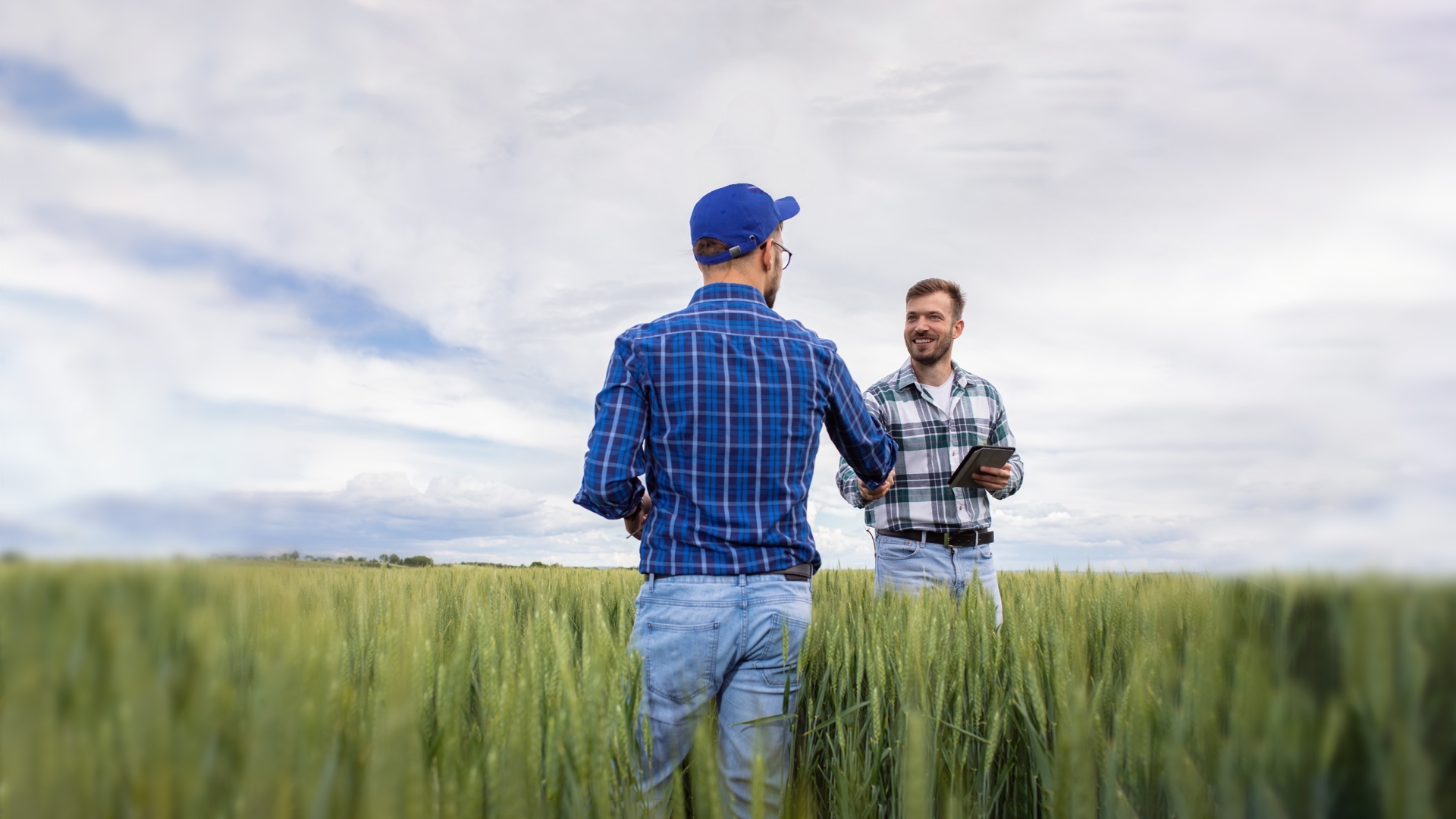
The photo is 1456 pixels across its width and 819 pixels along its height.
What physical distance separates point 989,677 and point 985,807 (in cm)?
55

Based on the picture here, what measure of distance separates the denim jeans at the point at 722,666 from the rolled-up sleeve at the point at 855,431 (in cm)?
55

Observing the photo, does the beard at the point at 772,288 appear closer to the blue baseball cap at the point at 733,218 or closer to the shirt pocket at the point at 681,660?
the blue baseball cap at the point at 733,218

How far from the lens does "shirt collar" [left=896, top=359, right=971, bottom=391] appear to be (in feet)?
13.7

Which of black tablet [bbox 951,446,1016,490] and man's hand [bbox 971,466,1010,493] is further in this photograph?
man's hand [bbox 971,466,1010,493]

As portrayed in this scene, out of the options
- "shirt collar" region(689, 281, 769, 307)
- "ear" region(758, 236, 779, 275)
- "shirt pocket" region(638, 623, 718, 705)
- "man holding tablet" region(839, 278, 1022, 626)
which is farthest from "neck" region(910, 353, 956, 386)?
"shirt pocket" region(638, 623, 718, 705)

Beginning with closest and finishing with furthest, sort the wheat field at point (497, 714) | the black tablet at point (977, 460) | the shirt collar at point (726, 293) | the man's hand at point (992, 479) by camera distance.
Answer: the wheat field at point (497, 714) → the shirt collar at point (726, 293) → the black tablet at point (977, 460) → the man's hand at point (992, 479)

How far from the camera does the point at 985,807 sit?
6.25 feet

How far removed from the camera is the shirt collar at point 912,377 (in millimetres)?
4184

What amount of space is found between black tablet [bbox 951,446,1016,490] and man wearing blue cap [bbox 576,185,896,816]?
4.35 ft

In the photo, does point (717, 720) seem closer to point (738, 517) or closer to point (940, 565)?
point (738, 517)

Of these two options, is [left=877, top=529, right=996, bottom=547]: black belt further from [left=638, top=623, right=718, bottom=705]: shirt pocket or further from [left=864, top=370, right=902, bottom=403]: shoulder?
[left=638, top=623, right=718, bottom=705]: shirt pocket

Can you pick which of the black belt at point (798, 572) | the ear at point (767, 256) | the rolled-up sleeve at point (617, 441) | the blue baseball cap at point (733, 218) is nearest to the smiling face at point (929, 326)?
the ear at point (767, 256)

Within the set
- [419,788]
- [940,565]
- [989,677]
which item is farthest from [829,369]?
[940,565]

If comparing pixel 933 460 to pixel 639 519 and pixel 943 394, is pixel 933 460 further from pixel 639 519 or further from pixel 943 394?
pixel 639 519
